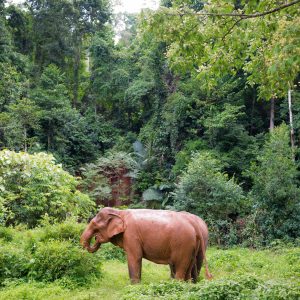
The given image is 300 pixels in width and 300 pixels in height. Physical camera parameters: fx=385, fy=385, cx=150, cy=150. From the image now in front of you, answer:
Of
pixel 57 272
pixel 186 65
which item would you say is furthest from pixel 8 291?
pixel 186 65

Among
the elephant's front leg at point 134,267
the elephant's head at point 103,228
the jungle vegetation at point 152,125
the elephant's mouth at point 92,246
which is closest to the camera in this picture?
the jungle vegetation at point 152,125

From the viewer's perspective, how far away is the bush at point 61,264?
20.6 ft

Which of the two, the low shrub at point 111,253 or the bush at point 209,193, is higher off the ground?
the bush at point 209,193

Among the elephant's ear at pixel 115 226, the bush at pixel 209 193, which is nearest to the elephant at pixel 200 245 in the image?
the elephant's ear at pixel 115 226

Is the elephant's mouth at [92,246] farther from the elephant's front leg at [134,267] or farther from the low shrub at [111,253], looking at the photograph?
the low shrub at [111,253]

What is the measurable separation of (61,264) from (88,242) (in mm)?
602

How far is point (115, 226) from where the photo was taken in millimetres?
6414

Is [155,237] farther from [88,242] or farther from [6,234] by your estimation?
[6,234]

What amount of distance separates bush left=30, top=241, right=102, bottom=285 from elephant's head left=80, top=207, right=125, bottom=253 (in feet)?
0.69

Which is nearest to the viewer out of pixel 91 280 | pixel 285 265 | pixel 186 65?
pixel 186 65

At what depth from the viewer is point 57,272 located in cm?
630

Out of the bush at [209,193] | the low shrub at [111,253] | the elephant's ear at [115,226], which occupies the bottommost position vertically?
the low shrub at [111,253]

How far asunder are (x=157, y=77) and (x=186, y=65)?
1621 cm

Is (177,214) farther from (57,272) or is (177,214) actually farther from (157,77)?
(157,77)
